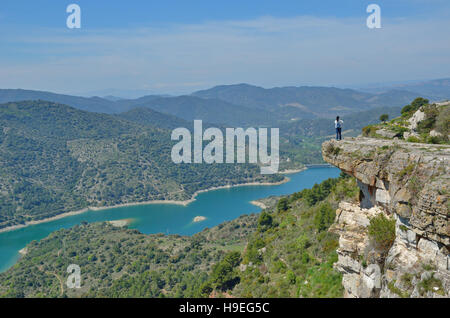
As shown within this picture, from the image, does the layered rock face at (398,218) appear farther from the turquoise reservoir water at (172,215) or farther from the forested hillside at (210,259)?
the turquoise reservoir water at (172,215)

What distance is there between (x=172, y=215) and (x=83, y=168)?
39959mm

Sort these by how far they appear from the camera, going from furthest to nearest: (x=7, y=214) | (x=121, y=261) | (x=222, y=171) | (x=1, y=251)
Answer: (x=222, y=171) < (x=7, y=214) < (x=1, y=251) < (x=121, y=261)

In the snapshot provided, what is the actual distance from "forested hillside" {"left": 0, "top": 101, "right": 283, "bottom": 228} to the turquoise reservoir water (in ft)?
16.2

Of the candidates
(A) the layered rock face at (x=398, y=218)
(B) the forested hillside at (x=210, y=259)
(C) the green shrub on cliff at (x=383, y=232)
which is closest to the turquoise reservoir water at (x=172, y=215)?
(B) the forested hillside at (x=210, y=259)

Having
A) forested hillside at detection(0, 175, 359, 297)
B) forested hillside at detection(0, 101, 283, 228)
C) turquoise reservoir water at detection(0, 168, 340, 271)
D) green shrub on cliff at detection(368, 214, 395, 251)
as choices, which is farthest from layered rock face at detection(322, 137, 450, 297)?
forested hillside at detection(0, 101, 283, 228)

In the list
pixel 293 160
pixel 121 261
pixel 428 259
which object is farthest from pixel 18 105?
pixel 428 259

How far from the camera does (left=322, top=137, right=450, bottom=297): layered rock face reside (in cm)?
607

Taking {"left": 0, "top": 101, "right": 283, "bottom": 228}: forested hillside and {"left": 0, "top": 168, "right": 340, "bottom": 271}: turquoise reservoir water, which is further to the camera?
{"left": 0, "top": 101, "right": 283, "bottom": 228}: forested hillside

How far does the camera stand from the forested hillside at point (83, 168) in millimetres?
88250

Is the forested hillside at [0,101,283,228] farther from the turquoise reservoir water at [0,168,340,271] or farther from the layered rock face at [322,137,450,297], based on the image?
the layered rock face at [322,137,450,297]

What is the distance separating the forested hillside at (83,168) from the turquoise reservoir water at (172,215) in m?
4.95
